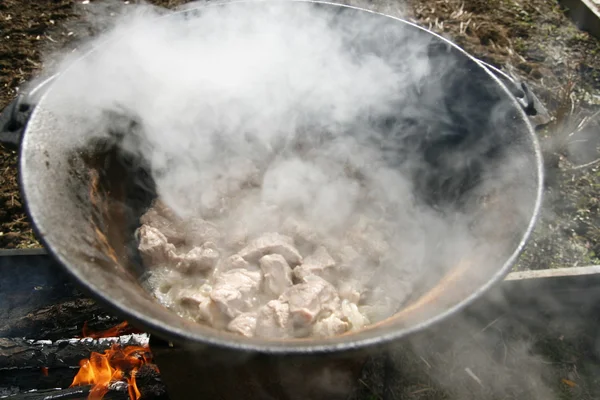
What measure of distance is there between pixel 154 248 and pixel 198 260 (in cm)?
26

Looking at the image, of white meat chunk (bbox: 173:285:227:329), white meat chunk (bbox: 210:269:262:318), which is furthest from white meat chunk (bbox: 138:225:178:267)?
white meat chunk (bbox: 210:269:262:318)

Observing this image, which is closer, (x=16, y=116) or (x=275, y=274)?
(x=16, y=116)

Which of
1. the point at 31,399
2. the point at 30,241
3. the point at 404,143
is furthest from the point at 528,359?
the point at 30,241

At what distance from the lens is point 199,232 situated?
2.79 meters

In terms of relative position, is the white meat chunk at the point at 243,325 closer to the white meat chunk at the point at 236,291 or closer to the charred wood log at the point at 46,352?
the white meat chunk at the point at 236,291

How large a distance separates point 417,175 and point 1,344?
2.89 metres

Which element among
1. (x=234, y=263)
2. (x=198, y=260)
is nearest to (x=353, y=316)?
(x=234, y=263)

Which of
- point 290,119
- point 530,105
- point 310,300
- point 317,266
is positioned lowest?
point 317,266

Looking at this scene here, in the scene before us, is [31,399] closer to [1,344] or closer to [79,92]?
[1,344]

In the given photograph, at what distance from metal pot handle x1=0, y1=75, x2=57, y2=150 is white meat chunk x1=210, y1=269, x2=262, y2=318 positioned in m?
1.22

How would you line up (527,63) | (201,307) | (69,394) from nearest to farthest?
(201,307)
(69,394)
(527,63)

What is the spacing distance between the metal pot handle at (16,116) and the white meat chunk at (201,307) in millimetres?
1125

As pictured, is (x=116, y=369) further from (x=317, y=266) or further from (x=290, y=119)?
(x=290, y=119)

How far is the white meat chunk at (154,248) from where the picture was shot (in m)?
2.61
